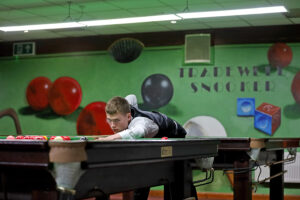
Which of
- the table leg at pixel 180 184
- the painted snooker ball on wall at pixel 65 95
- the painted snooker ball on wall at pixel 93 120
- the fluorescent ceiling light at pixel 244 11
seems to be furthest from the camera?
the painted snooker ball on wall at pixel 65 95

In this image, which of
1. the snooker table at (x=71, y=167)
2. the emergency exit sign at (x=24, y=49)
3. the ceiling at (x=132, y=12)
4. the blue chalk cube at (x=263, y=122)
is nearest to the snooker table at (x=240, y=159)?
the snooker table at (x=71, y=167)

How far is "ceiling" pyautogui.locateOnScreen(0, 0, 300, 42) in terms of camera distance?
666 centimetres

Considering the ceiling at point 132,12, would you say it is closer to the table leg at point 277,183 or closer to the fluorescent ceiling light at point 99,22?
the fluorescent ceiling light at point 99,22

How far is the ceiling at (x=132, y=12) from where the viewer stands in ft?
21.9

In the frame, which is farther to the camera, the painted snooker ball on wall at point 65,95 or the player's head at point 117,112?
the painted snooker ball on wall at point 65,95

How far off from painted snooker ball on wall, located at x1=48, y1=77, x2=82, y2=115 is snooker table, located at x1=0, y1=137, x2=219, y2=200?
6.47 meters

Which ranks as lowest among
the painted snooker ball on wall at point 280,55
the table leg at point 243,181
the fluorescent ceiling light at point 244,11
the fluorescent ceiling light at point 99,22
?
the table leg at point 243,181

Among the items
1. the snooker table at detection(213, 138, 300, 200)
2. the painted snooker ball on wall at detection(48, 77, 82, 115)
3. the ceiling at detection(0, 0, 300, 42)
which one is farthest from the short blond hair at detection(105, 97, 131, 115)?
the painted snooker ball on wall at detection(48, 77, 82, 115)

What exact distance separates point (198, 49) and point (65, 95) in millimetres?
2536

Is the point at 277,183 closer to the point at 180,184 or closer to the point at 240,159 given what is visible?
the point at 240,159

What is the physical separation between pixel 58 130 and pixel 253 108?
3425 mm

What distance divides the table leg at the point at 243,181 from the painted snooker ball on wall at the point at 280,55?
13.4ft

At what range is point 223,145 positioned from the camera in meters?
3.86

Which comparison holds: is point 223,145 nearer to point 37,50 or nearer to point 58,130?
point 58,130
